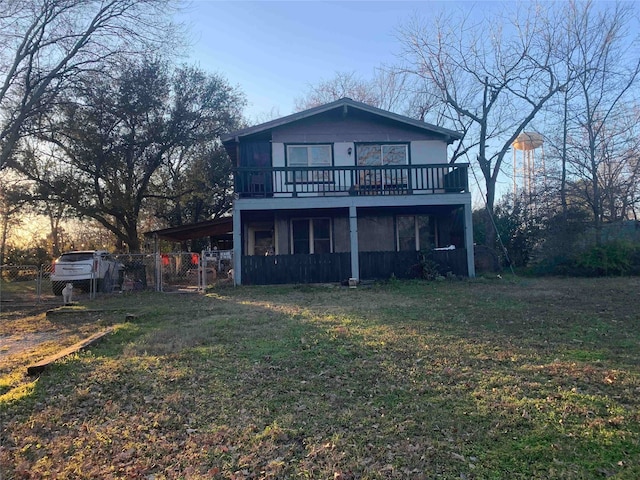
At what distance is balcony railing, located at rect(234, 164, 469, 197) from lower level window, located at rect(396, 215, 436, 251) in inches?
54.5

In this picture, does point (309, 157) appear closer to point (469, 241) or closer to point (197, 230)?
point (197, 230)

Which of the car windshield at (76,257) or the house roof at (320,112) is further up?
the house roof at (320,112)

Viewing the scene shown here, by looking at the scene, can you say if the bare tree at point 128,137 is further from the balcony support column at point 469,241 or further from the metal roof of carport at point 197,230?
the balcony support column at point 469,241

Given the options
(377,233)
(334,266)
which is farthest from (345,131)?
(334,266)

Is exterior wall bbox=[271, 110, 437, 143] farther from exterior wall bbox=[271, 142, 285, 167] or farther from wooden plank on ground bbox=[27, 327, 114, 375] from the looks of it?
wooden plank on ground bbox=[27, 327, 114, 375]

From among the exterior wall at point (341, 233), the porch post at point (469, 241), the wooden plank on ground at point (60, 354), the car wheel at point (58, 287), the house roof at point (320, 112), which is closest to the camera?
the wooden plank on ground at point (60, 354)

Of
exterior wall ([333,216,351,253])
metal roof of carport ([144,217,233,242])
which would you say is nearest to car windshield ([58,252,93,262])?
metal roof of carport ([144,217,233,242])

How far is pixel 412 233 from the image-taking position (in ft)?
55.4

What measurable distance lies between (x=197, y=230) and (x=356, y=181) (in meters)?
7.38

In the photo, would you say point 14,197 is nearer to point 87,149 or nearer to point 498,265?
point 87,149

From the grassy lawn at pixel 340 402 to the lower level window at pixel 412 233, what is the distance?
8.75 meters

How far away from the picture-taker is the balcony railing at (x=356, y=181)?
589 inches

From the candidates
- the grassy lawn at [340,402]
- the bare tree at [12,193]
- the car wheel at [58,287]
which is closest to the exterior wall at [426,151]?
the grassy lawn at [340,402]

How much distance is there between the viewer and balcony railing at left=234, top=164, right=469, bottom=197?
15.0 meters
